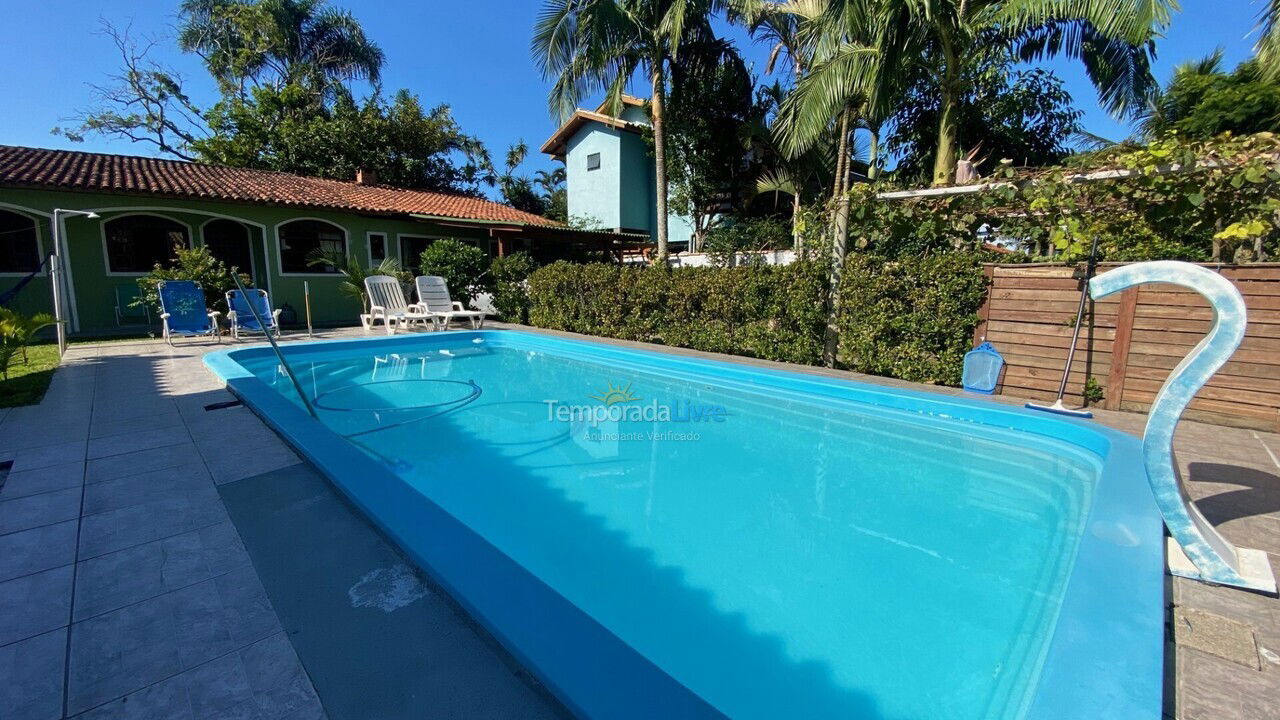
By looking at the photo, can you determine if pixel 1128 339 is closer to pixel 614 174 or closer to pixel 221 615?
pixel 221 615

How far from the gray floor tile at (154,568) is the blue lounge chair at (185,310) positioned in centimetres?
946

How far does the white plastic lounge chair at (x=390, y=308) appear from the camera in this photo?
1189 centimetres

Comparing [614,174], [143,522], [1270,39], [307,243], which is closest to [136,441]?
[143,522]

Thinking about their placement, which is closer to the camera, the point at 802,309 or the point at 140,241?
the point at 802,309

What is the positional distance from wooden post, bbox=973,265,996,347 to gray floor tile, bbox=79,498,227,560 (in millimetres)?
7662

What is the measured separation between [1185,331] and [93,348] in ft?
50.4

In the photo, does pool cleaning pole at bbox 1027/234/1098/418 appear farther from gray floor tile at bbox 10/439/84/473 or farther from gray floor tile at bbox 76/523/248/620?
gray floor tile at bbox 10/439/84/473

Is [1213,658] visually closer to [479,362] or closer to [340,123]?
[479,362]

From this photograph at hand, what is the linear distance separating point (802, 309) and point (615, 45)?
788cm

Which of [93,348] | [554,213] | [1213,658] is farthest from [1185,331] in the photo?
[554,213]

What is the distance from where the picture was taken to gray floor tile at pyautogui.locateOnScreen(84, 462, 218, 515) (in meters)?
3.04

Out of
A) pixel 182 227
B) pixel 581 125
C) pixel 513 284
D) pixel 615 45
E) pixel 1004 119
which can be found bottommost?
pixel 513 284

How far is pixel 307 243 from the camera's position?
14.3 metres

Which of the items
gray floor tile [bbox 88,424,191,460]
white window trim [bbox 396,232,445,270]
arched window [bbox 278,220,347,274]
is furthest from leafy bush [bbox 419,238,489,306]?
gray floor tile [bbox 88,424,191,460]
